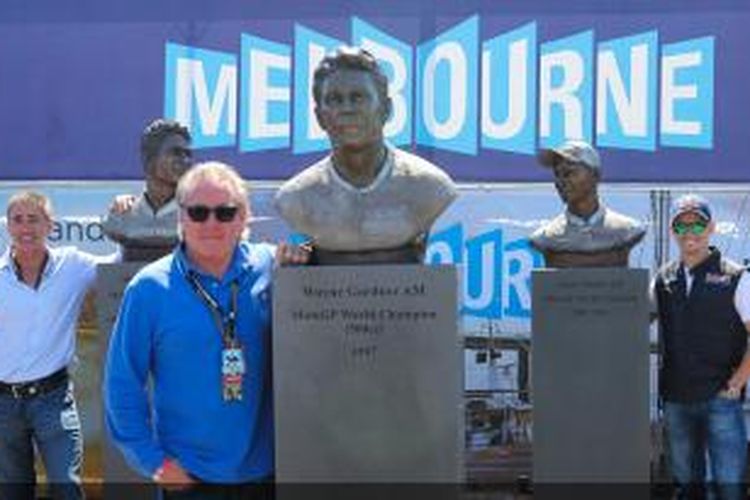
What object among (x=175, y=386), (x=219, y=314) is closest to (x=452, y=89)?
(x=219, y=314)

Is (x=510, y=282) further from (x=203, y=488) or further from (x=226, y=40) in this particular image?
(x=203, y=488)

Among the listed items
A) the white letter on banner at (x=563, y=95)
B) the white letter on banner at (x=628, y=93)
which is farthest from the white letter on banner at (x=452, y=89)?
the white letter on banner at (x=628, y=93)

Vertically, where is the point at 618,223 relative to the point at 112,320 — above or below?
above

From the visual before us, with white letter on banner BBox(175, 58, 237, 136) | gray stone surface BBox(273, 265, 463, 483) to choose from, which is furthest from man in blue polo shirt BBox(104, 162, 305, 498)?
white letter on banner BBox(175, 58, 237, 136)

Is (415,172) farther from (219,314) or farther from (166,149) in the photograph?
(166,149)

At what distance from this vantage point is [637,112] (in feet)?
22.0

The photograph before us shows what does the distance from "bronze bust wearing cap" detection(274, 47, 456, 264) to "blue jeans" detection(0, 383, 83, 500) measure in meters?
1.44

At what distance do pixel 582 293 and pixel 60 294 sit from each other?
7.80ft

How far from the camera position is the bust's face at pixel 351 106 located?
4207 mm

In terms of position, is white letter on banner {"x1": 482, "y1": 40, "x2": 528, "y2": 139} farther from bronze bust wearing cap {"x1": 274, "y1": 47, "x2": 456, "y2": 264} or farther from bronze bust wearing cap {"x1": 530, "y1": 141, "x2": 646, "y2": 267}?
bronze bust wearing cap {"x1": 274, "y1": 47, "x2": 456, "y2": 264}

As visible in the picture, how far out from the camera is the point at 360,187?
4.41 metres

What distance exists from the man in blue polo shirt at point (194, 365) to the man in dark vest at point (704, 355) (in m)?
3.04

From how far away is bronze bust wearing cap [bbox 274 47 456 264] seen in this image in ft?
13.9

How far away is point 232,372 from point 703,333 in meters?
3.21
